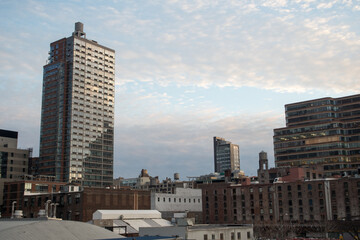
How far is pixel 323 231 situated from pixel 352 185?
58.1ft

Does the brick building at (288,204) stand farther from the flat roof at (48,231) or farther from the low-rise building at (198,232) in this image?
the flat roof at (48,231)

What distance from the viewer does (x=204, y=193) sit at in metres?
168

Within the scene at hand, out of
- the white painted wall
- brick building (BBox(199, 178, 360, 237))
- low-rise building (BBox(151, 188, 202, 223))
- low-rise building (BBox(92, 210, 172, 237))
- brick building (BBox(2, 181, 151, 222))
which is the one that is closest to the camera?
low-rise building (BBox(92, 210, 172, 237))

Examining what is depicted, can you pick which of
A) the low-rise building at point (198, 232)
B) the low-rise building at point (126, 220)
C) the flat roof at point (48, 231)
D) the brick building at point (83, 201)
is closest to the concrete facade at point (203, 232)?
the low-rise building at point (198, 232)

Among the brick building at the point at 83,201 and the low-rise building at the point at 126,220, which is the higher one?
the brick building at the point at 83,201

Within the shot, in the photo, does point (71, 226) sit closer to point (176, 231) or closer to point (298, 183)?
point (176, 231)

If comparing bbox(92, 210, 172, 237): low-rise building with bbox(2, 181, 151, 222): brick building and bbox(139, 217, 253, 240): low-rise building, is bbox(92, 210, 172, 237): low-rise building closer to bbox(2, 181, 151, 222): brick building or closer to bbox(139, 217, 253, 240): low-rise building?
bbox(2, 181, 151, 222): brick building

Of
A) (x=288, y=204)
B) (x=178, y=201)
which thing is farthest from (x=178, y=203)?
(x=288, y=204)

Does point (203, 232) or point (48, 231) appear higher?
point (48, 231)

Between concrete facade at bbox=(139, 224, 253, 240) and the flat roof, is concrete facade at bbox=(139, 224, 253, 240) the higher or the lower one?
the lower one

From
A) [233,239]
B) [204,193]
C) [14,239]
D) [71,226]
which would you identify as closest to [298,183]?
[204,193]

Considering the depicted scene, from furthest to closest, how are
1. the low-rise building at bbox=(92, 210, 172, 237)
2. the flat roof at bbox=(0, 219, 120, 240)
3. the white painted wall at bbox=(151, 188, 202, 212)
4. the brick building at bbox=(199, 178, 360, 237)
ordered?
the white painted wall at bbox=(151, 188, 202, 212)
the brick building at bbox=(199, 178, 360, 237)
the low-rise building at bbox=(92, 210, 172, 237)
the flat roof at bbox=(0, 219, 120, 240)

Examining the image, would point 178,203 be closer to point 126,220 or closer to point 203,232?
point 126,220

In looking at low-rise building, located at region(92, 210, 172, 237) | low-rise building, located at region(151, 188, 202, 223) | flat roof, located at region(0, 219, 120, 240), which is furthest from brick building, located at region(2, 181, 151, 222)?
flat roof, located at region(0, 219, 120, 240)
